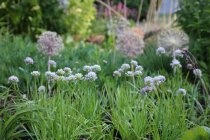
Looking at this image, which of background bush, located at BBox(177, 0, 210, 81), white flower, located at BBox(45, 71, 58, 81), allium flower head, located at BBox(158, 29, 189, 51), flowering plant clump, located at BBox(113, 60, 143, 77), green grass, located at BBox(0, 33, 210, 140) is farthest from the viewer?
allium flower head, located at BBox(158, 29, 189, 51)

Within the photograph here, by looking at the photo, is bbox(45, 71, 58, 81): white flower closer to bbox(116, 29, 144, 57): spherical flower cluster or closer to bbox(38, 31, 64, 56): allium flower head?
bbox(38, 31, 64, 56): allium flower head

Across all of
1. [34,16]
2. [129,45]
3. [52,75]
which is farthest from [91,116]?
[34,16]

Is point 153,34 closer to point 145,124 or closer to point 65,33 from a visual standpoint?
point 65,33

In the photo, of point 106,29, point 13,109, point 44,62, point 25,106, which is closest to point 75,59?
point 44,62

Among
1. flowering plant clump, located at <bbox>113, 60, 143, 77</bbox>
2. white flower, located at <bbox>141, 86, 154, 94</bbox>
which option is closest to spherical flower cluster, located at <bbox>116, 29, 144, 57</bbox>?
flowering plant clump, located at <bbox>113, 60, 143, 77</bbox>

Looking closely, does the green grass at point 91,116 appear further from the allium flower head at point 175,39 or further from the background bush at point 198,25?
the allium flower head at point 175,39

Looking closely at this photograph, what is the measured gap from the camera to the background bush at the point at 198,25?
423 centimetres

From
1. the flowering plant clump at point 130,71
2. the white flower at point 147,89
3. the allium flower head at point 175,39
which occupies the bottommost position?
the white flower at point 147,89

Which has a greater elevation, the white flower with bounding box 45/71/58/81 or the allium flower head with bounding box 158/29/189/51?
the allium flower head with bounding box 158/29/189/51

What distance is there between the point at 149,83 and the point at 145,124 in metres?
0.27

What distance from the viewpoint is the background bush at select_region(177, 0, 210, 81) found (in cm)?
423

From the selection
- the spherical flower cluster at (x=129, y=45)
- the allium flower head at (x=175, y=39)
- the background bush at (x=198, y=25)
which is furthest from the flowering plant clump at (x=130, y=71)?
the allium flower head at (x=175, y=39)

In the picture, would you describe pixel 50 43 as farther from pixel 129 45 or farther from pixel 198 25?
pixel 198 25

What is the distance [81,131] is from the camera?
2549 mm
